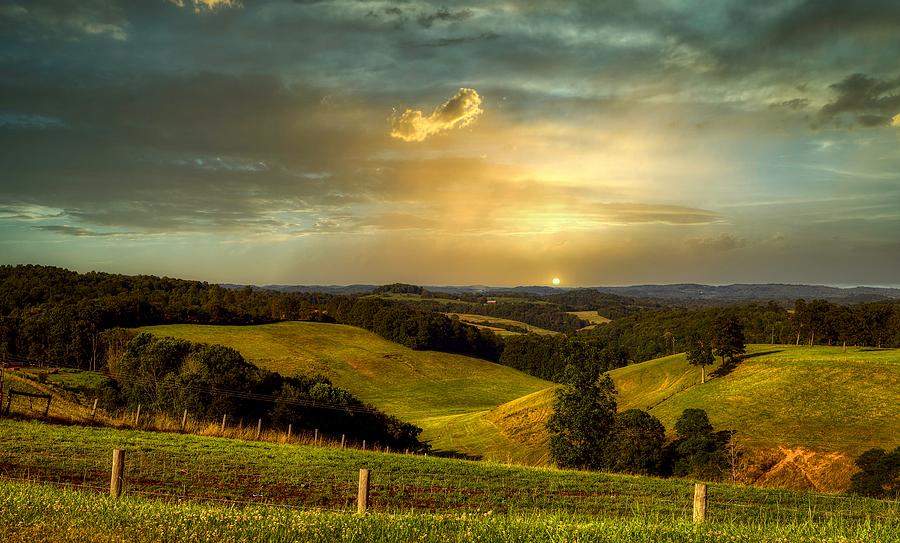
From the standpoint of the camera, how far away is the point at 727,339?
9875 centimetres

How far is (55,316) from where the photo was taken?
126m

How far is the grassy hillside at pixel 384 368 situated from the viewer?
125750 mm

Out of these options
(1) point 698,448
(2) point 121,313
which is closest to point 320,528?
(1) point 698,448

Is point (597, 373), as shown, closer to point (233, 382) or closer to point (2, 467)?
Answer: point (233, 382)


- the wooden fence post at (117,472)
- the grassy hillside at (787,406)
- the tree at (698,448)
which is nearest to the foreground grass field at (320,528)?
the wooden fence post at (117,472)

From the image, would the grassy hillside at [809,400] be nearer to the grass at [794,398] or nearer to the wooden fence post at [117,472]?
the grass at [794,398]

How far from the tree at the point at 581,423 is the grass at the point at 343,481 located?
36537mm

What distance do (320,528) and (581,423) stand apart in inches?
2617

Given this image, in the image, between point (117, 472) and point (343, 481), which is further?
point (343, 481)

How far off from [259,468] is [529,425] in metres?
73.6

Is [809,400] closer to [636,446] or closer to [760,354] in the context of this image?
[760,354]

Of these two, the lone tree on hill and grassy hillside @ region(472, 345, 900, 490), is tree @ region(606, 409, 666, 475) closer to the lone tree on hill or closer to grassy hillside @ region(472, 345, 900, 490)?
grassy hillside @ region(472, 345, 900, 490)

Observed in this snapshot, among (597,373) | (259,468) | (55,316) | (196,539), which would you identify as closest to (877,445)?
(597,373)

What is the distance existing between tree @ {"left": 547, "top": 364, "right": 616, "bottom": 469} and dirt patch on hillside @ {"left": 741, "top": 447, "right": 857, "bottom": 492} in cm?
1636
